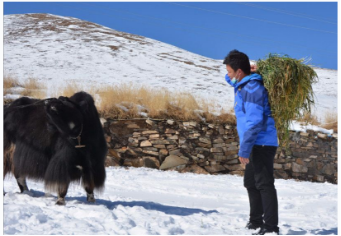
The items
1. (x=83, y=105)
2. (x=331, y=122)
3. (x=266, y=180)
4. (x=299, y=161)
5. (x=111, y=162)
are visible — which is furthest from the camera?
(x=331, y=122)

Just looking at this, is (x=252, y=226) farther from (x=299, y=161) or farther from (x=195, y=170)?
(x=299, y=161)

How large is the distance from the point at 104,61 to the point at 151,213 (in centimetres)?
2212

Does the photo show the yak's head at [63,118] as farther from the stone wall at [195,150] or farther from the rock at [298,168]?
the rock at [298,168]

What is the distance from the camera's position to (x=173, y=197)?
7.34 meters

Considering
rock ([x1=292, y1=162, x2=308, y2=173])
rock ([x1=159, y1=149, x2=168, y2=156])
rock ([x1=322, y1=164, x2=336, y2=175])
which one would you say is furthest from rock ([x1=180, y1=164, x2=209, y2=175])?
rock ([x1=322, y1=164, x2=336, y2=175])

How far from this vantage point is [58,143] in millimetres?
5145

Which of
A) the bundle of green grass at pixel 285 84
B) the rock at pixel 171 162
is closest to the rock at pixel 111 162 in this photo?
the rock at pixel 171 162

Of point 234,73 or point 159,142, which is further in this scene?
point 159,142

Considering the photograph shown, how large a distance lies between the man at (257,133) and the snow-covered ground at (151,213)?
461 mm

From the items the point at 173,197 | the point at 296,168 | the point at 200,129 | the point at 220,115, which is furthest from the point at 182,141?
the point at 173,197

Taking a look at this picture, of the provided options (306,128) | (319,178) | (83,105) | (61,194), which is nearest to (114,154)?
(306,128)

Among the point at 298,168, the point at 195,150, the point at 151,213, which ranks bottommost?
the point at 151,213

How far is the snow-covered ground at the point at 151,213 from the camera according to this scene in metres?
3.94

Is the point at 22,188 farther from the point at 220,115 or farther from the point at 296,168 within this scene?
the point at 296,168
